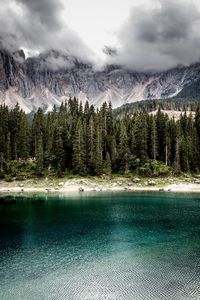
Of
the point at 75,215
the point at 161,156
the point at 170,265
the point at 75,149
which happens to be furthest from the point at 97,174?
the point at 170,265

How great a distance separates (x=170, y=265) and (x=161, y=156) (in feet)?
317

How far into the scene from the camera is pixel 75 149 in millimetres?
118625

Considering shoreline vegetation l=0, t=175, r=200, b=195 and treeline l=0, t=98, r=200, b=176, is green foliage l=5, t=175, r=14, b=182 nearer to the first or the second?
shoreline vegetation l=0, t=175, r=200, b=195

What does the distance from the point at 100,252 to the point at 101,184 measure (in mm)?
69037

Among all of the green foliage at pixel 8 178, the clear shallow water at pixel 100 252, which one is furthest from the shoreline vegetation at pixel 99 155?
the clear shallow water at pixel 100 252

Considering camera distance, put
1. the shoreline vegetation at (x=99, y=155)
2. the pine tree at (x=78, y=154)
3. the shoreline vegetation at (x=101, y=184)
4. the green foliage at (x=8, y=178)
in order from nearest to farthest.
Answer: the shoreline vegetation at (x=101, y=184) < the shoreline vegetation at (x=99, y=155) < the green foliage at (x=8, y=178) < the pine tree at (x=78, y=154)

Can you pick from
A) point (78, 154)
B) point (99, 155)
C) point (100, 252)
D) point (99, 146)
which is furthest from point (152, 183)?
point (100, 252)

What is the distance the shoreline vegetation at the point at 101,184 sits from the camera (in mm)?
100375

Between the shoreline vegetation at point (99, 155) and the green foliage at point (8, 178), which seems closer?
the shoreline vegetation at point (99, 155)

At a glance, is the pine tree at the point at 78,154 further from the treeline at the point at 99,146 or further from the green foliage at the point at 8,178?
the green foliage at the point at 8,178

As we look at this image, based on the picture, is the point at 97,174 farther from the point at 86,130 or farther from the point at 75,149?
the point at 86,130

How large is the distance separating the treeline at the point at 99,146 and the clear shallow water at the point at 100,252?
47.1 metres

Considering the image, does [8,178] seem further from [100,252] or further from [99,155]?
[100,252]

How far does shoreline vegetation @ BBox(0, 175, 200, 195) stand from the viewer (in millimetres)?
100375
